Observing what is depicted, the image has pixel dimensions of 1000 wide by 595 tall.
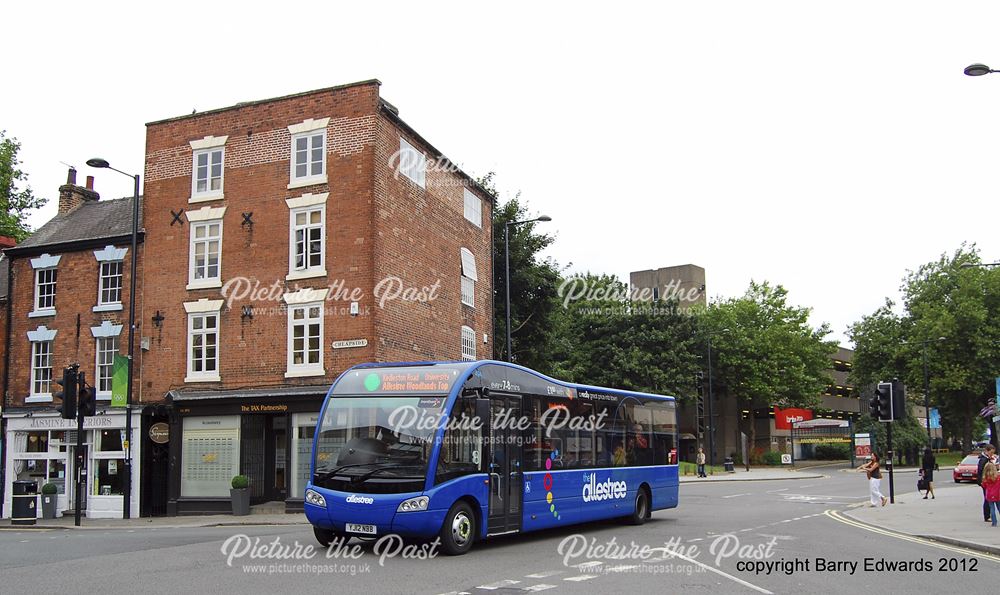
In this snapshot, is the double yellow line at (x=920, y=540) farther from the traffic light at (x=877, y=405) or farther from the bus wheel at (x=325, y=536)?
the bus wheel at (x=325, y=536)

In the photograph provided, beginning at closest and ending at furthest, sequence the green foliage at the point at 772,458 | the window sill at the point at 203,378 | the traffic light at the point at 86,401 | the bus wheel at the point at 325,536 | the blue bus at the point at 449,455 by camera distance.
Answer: the blue bus at the point at 449,455, the bus wheel at the point at 325,536, the traffic light at the point at 86,401, the window sill at the point at 203,378, the green foliage at the point at 772,458

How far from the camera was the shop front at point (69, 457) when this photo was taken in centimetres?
2759

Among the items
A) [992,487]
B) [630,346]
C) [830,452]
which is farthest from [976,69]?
[830,452]

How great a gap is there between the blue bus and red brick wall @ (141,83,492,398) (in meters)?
9.89

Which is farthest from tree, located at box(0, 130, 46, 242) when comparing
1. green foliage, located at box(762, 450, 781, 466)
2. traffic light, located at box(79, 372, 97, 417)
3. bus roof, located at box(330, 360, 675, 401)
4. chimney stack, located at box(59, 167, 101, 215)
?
green foliage, located at box(762, 450, 781, 466)

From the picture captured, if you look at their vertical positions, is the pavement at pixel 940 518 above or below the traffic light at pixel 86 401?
below

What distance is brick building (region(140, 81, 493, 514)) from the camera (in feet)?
83.4

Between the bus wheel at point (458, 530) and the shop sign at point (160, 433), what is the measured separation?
55.0 feet

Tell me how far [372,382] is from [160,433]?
1605cm

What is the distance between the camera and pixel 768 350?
6294 cm

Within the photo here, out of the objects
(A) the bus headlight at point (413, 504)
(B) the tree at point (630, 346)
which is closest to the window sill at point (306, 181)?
(A) the bus headlight at point (413, 504)

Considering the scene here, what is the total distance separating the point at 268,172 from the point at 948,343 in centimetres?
5260

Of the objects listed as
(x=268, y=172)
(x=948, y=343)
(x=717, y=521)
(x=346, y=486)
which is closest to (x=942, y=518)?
(x=717, y=521)

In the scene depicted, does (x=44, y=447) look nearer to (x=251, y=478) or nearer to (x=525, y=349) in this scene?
(x=251, y=478)
